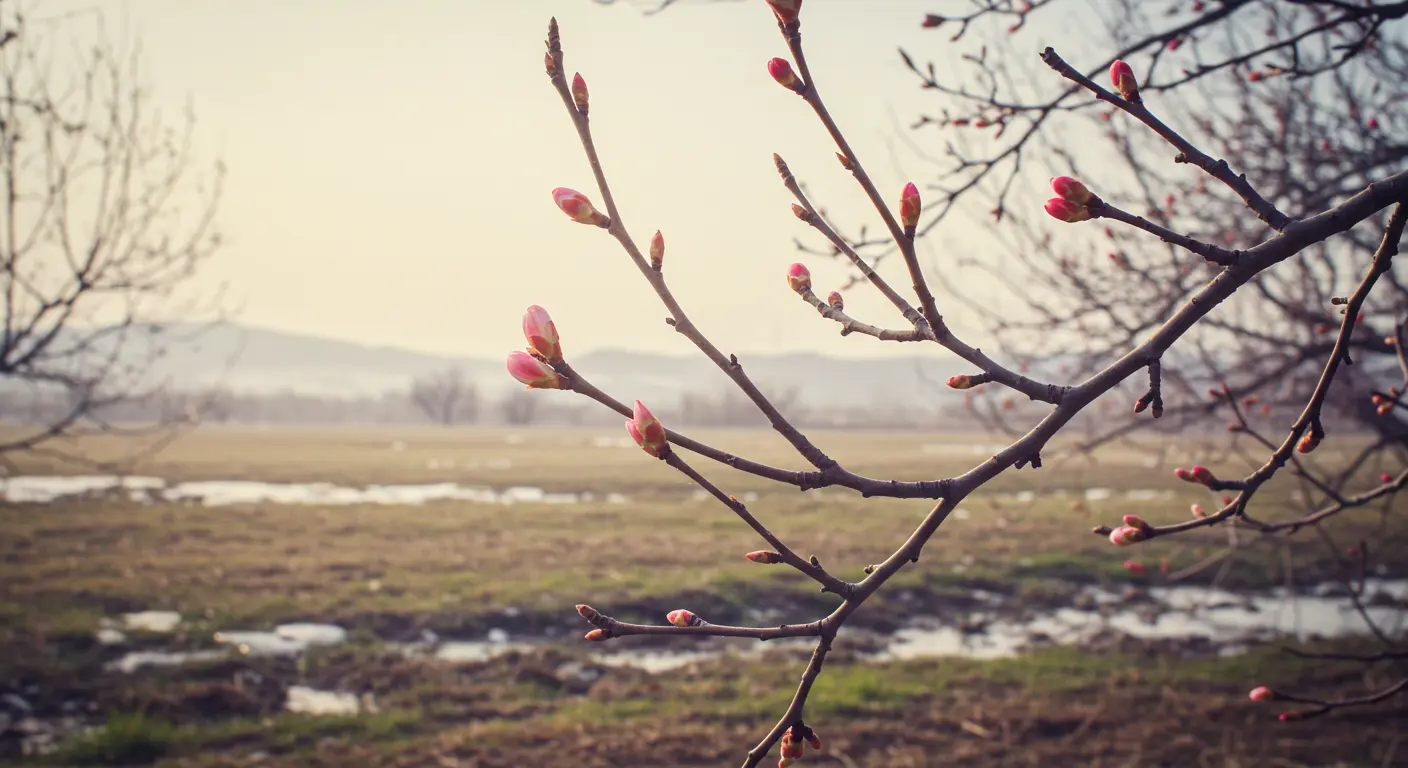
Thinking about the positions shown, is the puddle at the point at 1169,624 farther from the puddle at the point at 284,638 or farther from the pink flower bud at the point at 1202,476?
the pink flower bud at the point at 1202,476

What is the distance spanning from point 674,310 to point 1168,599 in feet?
41.9

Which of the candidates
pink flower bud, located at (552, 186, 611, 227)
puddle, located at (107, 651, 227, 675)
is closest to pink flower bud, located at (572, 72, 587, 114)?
pink flower bud, located at (552, 186, 611, 227)

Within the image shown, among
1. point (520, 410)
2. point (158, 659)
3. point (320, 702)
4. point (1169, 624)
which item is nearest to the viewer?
point (320, 702)

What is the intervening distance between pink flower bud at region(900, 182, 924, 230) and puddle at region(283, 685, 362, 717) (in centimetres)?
737

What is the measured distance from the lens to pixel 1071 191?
116cm

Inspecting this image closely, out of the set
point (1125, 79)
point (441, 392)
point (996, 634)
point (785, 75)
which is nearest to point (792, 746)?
point (785, 75)

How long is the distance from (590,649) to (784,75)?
914 cm

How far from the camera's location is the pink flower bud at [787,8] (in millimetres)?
1039

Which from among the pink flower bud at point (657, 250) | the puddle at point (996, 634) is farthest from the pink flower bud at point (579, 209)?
the puddle at point (996, 634)

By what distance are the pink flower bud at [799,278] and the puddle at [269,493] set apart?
22208 mm

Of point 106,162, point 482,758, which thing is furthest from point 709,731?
point 106,162

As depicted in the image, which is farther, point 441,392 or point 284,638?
point 441,392

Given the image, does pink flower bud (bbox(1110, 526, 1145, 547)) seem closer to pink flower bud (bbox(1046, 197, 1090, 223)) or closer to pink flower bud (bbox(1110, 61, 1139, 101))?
pink flower bud (bbox(1046, 197, 1090, 223))

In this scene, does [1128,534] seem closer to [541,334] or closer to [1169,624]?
[541,334]
